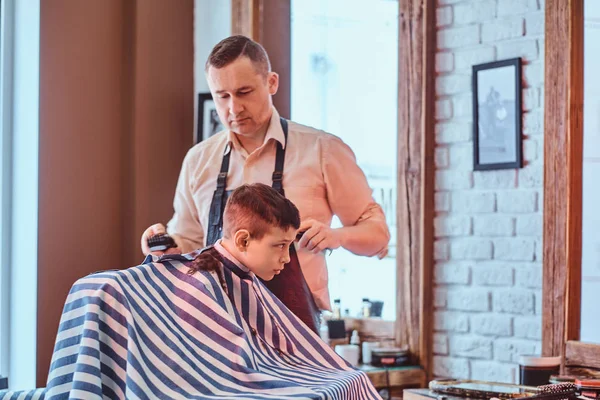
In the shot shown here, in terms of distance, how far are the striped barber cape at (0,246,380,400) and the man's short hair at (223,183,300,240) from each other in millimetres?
94

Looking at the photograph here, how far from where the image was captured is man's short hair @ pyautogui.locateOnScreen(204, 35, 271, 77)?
2.29 m

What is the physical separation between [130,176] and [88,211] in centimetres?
24

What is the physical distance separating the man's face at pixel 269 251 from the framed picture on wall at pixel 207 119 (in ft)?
5.08

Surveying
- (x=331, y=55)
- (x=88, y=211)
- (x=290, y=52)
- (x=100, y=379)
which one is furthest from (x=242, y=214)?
(x=331, y=55)

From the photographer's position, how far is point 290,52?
12.3ft

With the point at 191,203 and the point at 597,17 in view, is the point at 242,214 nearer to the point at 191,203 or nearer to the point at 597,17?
the point at 191,203

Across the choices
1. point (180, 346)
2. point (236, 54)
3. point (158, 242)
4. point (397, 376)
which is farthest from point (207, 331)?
point (397, 376)

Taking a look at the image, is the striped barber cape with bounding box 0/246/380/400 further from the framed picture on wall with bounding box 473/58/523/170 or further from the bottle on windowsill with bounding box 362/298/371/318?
the bottle on windowsill with bounding box 362/298/371/318

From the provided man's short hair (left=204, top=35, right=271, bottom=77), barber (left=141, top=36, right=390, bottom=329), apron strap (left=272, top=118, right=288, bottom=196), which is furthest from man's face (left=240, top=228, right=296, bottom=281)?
man's short hair (left=204, top=35, right=271, bottom=77)

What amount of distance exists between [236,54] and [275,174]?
1.18ft

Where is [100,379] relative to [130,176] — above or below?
below

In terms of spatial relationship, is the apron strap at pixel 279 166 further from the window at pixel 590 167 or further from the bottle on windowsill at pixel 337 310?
the bottle on windowsill at pixel 337 310

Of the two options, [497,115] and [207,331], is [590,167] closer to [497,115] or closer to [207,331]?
[497,115]

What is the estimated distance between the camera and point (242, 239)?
6.65ft
